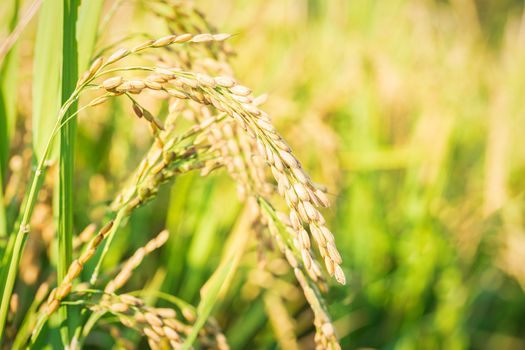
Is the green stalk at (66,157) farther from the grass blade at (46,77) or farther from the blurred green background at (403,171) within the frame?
the blurred green background at (403,171)

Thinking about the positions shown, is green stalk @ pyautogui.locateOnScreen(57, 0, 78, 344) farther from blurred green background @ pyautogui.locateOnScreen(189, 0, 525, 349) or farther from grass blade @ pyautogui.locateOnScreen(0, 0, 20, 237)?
blurred green background @ pyautogui.locateOnScreen(189, 0, 525, 349)

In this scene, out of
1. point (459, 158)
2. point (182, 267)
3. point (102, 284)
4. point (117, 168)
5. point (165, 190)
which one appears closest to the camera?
point (102, 284)

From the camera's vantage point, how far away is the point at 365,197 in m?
1.81

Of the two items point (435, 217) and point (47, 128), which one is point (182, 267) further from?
point (435, 217)

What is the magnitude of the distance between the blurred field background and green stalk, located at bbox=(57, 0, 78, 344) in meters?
0.24

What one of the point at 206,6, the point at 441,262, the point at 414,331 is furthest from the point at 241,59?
the point at 414,331

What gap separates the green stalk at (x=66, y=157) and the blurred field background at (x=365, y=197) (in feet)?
0.79

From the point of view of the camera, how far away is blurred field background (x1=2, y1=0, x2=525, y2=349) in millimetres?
1418

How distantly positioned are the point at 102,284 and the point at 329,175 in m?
0.81

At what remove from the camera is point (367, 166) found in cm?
183

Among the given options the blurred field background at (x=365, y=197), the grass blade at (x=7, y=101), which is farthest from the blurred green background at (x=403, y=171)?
the grass blade at (x=7, y=101)

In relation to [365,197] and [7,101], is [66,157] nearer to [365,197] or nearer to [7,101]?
[7,101]

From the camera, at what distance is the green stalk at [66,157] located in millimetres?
743

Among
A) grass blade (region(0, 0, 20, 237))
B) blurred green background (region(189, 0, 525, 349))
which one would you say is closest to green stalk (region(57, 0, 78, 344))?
grass blade (region(0, 0, 20, 237))
